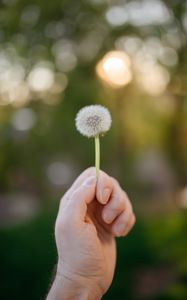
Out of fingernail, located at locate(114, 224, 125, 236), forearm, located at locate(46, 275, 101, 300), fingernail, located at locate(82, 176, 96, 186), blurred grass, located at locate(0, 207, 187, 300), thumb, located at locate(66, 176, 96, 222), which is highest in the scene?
fingernail, located at locate(82, 176, 96, 186)

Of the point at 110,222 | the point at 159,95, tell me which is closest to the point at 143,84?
the point at 159,95

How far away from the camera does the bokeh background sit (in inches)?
245

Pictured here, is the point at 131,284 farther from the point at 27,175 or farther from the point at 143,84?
the point at 27,175

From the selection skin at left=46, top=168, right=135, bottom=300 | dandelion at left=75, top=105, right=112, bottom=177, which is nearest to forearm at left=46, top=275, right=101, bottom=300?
skin at left=46, top=168, right=135, bottom=300

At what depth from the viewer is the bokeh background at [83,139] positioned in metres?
6.23

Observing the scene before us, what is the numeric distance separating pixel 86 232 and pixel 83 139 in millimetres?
10150

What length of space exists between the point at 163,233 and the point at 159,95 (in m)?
6.14

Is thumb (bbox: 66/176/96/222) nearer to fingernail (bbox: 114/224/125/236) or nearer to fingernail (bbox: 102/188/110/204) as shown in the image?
fingernail (bbox: 102/188/110/204)

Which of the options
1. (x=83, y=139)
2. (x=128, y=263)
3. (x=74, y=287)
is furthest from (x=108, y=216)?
(x=83, y=139)

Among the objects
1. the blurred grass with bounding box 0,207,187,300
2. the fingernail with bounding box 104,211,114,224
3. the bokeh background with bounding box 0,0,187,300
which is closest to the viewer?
the fingernail with bounding box 104,211,114,224

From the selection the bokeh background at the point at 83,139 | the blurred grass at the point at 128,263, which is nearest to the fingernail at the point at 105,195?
the bokeh background at the point at 83,139

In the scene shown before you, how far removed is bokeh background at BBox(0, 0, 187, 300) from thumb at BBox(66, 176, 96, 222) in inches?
89.9

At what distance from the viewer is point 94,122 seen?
141cm

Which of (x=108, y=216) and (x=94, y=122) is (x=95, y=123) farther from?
(x=108, y=216)
